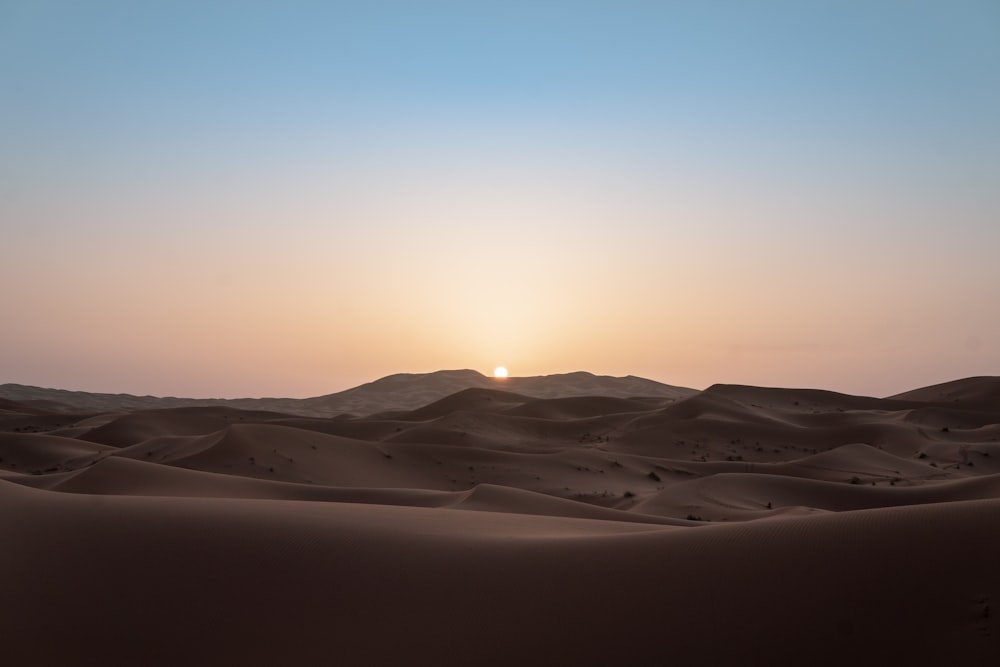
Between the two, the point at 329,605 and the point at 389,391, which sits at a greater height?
the point at 389,391

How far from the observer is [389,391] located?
222 feet

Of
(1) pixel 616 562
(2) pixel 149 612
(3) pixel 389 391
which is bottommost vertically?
(2) pixel 149 612

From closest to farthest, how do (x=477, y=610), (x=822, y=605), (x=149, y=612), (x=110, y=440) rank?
1. (x=822, y=605)
2. (x=477, y=610)
3. (x=149, y=612)
4. (x=110, y=440)

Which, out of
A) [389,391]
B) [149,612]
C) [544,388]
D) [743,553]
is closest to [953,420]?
[743,553]

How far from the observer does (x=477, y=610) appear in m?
4.74

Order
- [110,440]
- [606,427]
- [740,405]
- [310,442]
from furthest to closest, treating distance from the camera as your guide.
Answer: [740,405] → [606,427] → [110,440] → [310,442]

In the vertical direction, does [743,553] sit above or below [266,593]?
above

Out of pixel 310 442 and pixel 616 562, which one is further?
pixel 310 442

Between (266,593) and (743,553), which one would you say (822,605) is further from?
(266,593)

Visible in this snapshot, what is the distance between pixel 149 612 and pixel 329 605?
1241mm

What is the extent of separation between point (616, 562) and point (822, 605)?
1325 millimetres

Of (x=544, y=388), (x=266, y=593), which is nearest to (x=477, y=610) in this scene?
(x=266, y=593)

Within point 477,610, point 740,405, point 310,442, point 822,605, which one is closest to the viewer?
point 822,605

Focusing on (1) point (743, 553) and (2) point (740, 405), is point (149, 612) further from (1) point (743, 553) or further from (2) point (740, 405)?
(2) point (740, 405)
